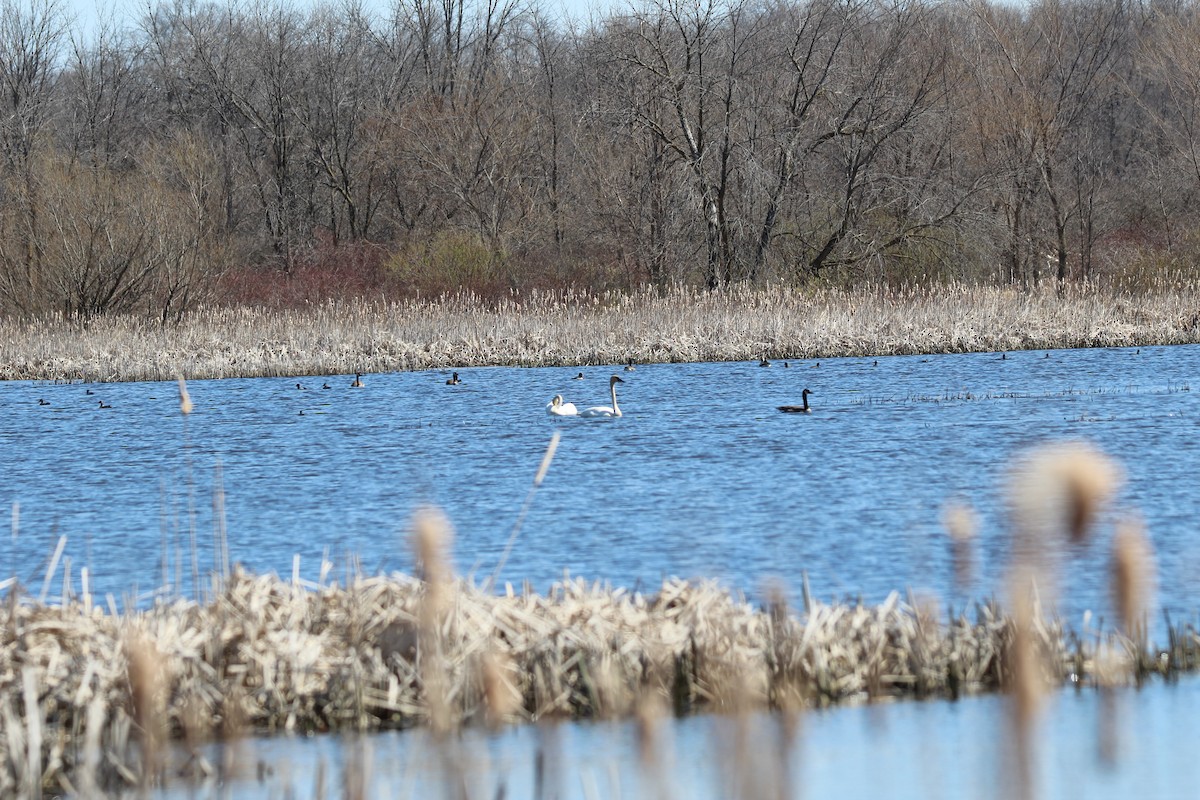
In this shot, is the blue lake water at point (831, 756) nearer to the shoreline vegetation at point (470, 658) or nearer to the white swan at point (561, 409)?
the shoreline vegetation at point (470, 658)

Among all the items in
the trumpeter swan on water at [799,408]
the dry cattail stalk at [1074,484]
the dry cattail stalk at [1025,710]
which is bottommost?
the trumpeter swan on water at [799,408]

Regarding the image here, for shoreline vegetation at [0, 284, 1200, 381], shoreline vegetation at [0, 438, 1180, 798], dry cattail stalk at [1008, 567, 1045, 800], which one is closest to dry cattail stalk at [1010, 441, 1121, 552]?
dry cattail stalk at [1008, 567, 1045, 800]

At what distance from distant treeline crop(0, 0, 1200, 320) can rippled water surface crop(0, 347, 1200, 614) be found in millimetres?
9461

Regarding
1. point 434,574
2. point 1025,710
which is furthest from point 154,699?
point 1025,710

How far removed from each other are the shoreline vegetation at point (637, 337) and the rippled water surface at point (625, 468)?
1.20 metres

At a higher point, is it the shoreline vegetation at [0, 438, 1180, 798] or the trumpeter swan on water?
the trumpeter swan on water

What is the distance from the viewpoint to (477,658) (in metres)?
5.84

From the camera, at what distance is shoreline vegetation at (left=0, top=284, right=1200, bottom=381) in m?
27.5

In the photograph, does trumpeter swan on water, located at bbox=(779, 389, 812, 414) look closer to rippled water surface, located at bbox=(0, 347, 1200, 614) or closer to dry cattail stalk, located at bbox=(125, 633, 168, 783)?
rippled water surface, located at bbox=(0, 347, 1200, 614)

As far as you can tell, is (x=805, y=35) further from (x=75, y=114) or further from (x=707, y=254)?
(x=75, y=114)

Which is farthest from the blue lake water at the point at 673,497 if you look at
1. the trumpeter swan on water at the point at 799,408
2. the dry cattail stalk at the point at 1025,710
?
the dry cattail stalk at the point at 1025,710

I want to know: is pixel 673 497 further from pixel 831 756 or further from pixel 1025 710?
pixel 1025 710

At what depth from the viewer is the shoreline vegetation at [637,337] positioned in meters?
27.5

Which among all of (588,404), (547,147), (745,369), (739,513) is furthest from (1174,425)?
(547,147)
